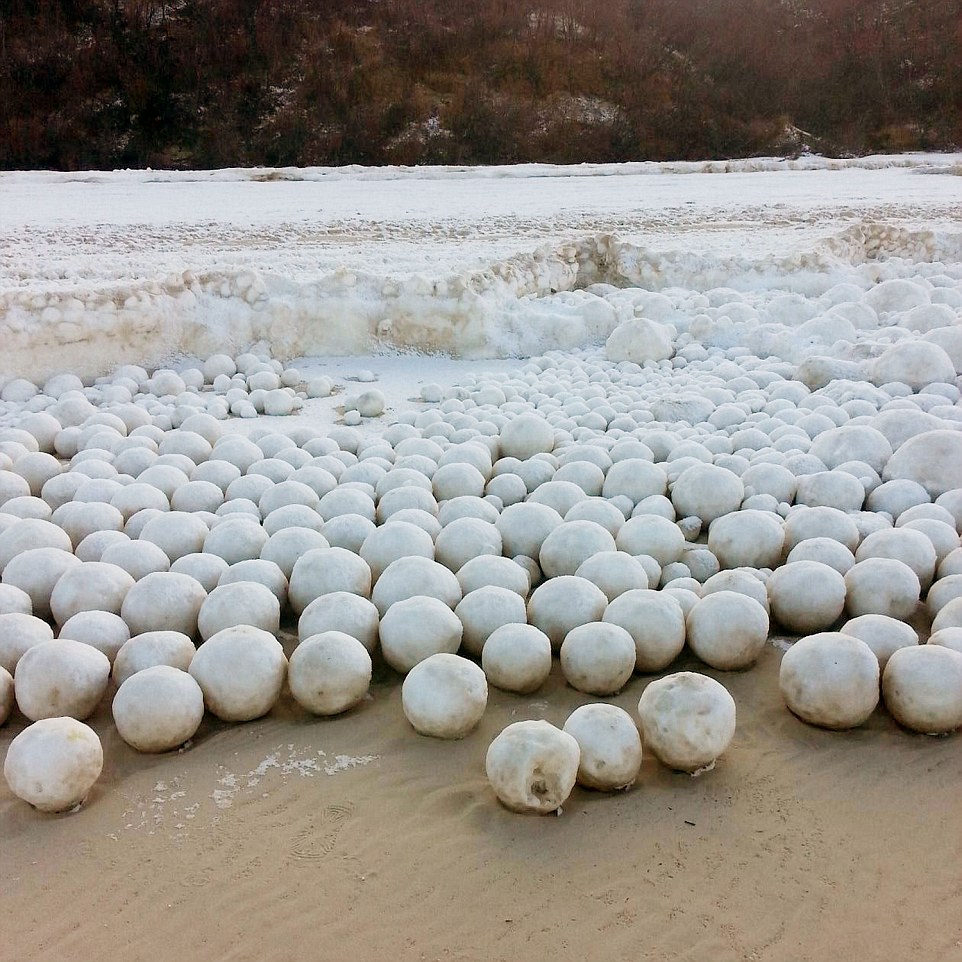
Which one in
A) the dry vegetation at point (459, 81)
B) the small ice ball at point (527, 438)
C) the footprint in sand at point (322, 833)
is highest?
the dry vegetation at point (459, 81)

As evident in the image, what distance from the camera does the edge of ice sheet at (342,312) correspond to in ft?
14.1

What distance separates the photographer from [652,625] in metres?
2.18

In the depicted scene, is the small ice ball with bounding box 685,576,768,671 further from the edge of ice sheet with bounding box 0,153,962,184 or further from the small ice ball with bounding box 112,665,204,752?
the edge of ice sheet with bounding box 0,153,962,184

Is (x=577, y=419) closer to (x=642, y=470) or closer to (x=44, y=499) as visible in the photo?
(x=642, y=470)

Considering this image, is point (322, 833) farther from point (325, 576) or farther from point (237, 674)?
point (325, 576)

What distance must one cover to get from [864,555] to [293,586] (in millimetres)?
1593

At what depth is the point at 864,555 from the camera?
2551 mm

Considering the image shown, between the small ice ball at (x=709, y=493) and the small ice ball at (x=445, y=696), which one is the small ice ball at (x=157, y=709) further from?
the small ice ball at (x=709, y=493)

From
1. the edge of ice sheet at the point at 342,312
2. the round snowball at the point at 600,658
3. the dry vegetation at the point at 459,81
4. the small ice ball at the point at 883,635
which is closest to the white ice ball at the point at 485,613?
the round snowball at the point at 600,658

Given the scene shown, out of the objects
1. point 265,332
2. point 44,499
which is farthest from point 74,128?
point 44,499

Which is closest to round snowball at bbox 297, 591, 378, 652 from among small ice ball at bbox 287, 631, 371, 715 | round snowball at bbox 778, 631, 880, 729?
small ice ball at bbox 287, 631, 371, 715

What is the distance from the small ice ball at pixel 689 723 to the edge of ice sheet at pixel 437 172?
9.15m

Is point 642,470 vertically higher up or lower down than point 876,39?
lower down

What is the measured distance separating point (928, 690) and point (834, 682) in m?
0.19
